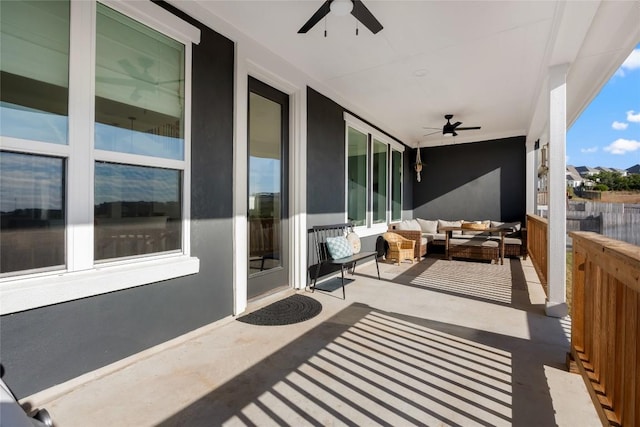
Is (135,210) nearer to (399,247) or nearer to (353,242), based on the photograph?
(353,242)

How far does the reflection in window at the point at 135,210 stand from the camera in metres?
2.06

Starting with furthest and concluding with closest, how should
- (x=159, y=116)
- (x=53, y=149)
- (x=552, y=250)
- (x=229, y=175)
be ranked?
(x=552, y=250) < (x=229, y=175) < (x=159, y=116) < (x=53, y=149)

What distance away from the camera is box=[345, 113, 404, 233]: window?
5.44 metres

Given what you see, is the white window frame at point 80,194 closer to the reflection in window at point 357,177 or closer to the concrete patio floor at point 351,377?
the concrete patio floor at point 351,377

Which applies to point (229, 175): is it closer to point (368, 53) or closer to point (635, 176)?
point (368, 53)

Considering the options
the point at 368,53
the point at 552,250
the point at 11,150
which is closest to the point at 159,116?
the point at 11,150

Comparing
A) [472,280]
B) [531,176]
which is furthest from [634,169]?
[531,176]

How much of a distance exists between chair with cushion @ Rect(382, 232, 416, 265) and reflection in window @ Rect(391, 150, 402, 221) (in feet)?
4.23

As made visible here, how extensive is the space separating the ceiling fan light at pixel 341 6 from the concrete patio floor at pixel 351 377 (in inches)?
102

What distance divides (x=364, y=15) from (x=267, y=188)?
6.73 feet

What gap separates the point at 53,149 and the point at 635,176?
555 cm

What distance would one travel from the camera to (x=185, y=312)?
2516 millimetres

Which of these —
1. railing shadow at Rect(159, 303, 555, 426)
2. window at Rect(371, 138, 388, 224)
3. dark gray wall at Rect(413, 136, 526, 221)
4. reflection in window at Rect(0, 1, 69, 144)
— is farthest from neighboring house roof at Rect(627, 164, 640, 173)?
reflection in window at Rect(0, 1, 69, 144)

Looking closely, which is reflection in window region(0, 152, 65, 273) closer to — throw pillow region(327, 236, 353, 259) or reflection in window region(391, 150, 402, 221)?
throw pillow region(327, 236, 353, 259)
